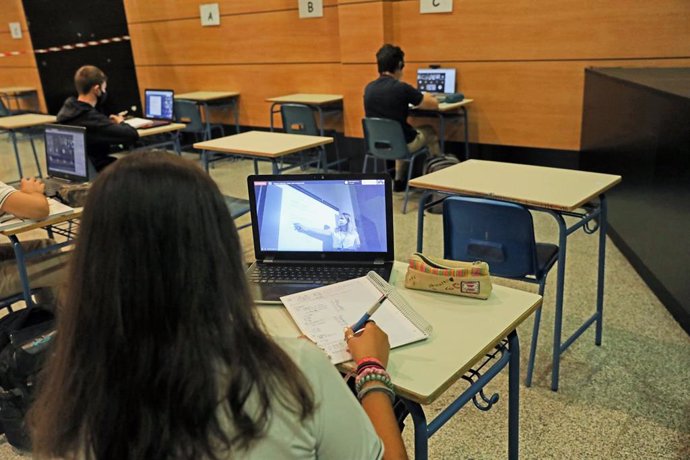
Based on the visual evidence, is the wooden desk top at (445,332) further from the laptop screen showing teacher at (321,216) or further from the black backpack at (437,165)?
the black backpack at (437,165)

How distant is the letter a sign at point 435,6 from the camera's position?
15.5 feet

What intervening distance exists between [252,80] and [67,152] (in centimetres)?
357

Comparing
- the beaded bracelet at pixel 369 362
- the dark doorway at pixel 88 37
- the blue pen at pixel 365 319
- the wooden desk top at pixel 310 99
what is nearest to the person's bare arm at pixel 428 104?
the wooden desk top at pixel 310 99

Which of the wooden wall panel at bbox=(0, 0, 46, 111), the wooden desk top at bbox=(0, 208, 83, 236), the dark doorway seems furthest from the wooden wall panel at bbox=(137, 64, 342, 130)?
the wooden desk top at bbox=(0, 208, 83, 236)

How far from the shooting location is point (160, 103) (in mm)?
5680

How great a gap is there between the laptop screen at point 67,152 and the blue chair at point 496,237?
2122 mm

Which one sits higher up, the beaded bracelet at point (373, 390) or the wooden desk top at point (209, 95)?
the wooden desk top at point (209, 95)

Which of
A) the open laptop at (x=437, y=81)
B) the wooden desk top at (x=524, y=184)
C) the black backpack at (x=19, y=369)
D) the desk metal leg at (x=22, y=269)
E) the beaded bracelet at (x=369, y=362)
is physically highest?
the open laptop at (x=437, y=81)

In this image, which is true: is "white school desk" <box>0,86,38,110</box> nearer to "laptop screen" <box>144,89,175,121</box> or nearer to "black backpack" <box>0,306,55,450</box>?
"laptop screen" <box>144,89,175,121</box>

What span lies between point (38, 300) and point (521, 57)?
3.81 meters

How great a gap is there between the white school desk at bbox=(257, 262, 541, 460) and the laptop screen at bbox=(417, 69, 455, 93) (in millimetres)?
3622

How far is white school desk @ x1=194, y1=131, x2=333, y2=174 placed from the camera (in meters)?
3.54

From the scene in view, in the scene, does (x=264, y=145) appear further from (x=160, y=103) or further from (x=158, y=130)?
(x=160, y=103)

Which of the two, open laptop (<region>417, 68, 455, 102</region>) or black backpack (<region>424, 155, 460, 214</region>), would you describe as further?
open laptop (<region>417, 68, 455, 102</region>)
